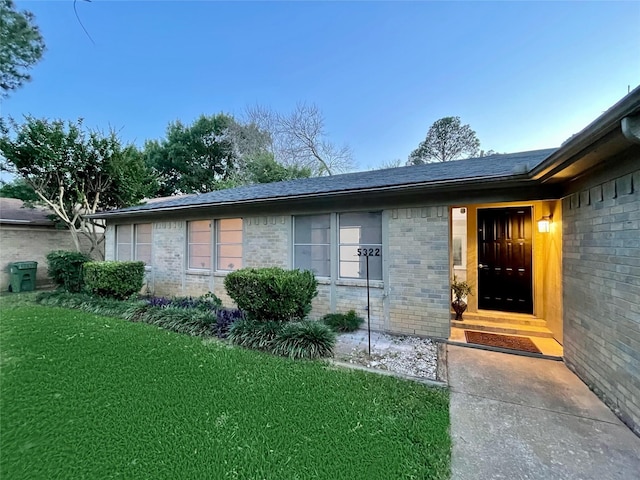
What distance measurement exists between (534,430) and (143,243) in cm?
1078

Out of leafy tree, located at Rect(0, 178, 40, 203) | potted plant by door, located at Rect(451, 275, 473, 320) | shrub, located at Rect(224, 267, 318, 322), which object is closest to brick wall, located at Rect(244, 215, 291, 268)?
shrub, located at Rect(224, 267, 318, 322)

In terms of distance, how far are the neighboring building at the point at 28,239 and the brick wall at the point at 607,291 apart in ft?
54.3

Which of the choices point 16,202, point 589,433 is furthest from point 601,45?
point 16,202

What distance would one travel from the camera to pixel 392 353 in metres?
4.66

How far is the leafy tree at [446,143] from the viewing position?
22.3m

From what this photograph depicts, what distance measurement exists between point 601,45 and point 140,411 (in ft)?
33.9

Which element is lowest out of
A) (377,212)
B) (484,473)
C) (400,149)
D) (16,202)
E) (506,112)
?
(484,473)

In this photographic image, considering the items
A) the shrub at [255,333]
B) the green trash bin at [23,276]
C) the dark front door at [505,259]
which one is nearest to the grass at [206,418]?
the shrub at [255,333]

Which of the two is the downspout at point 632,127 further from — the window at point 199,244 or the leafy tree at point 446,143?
the leafy tree at point 446,143

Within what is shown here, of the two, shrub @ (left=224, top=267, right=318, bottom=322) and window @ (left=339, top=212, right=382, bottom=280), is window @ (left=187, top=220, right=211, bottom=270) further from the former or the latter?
window @ (left=339, top=212, right=382, bottom=280)

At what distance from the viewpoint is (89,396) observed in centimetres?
331

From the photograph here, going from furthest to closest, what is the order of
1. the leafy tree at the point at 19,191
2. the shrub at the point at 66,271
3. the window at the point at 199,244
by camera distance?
the leafy tree at the point at 19,191, the shrub at the point at 66,271, the window at the point at 199,244

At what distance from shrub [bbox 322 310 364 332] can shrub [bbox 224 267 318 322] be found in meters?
0.84

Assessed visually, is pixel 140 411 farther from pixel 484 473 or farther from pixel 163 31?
pixel 163 31
